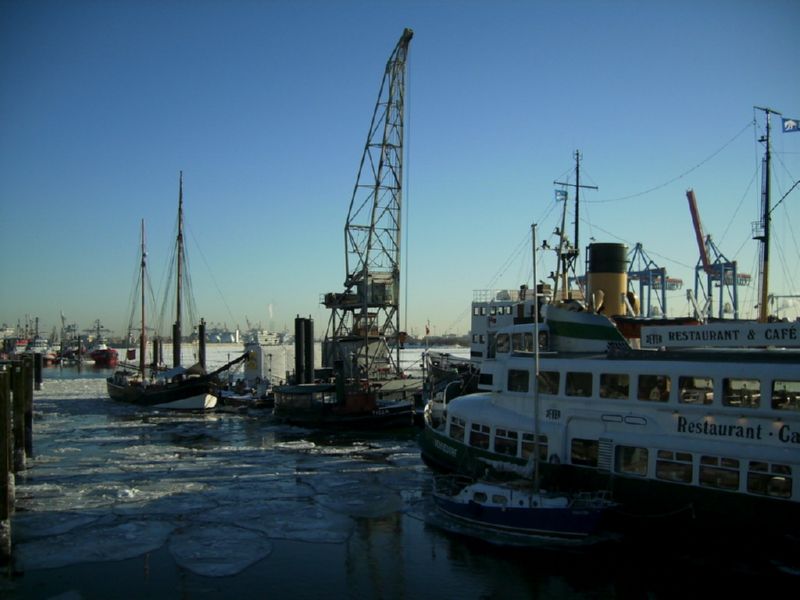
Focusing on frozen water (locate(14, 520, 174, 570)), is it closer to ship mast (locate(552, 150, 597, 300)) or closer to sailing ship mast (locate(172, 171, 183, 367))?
ship mast (locate(552, 150, 597, 300))

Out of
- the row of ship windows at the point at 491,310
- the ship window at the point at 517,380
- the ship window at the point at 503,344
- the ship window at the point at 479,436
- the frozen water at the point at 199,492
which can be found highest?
the row of ship windows at the point at 491,310

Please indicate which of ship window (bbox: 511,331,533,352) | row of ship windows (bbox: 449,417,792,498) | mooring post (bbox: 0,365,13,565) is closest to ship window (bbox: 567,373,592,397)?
row of ship windows (bbox: 449,417,792,498)

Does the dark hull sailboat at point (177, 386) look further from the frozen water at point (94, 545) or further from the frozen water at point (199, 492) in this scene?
the frozen water at point (94, 545)

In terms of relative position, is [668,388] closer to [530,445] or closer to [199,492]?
[530,445]

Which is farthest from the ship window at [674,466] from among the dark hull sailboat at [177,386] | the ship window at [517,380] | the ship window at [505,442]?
the dark hull sailboat at [177,386]

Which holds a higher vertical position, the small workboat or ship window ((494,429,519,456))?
ship window ((494,429,519,456))

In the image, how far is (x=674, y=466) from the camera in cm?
1970

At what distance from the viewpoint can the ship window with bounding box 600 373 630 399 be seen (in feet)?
70.7

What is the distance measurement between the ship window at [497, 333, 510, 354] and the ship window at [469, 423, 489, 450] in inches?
134

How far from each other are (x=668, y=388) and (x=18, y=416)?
97.4 feet

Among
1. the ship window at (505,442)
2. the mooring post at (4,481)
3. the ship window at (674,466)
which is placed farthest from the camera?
the ship window at (505,442)

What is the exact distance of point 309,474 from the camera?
3059 centimetres

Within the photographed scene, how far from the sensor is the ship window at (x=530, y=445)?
22.8m

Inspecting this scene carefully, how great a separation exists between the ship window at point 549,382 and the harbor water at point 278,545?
5473mm
